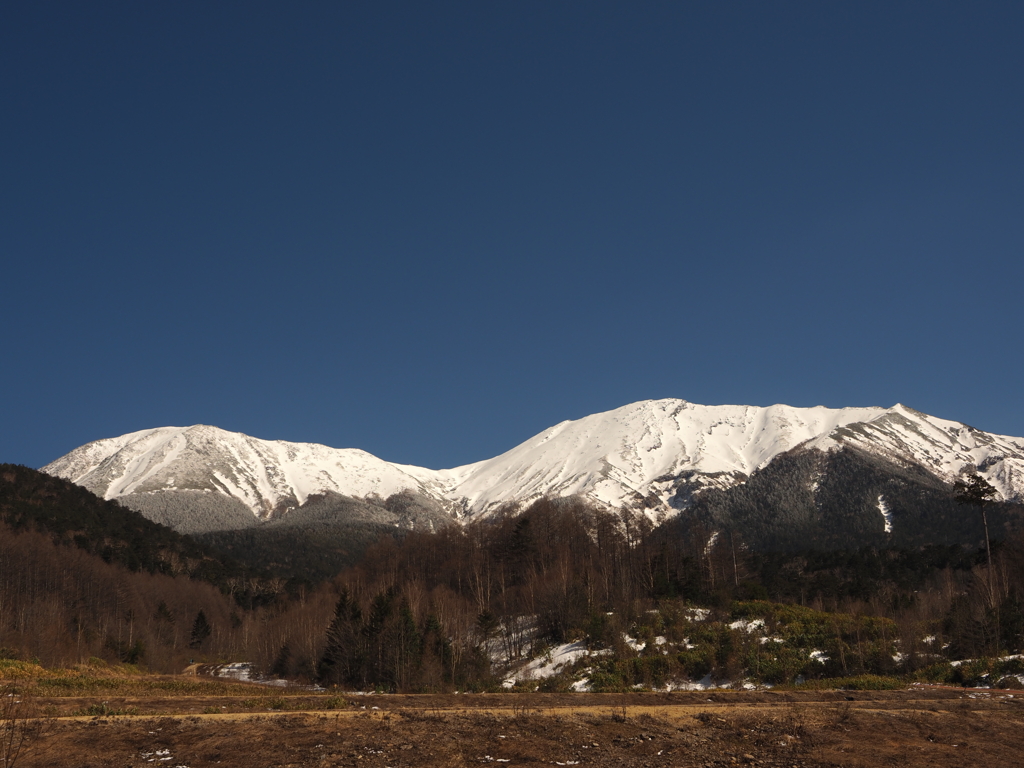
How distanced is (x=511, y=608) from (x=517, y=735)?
58.5m

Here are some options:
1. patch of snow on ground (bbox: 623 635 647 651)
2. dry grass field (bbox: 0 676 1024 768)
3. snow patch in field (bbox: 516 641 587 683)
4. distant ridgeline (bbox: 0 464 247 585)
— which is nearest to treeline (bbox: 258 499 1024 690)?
patch of snow on ground (bbox: 623 635 647 651)

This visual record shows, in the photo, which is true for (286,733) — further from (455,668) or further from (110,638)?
(110,638)

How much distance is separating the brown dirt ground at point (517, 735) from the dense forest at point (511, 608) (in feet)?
71.0

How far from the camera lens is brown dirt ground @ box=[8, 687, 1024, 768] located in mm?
16891

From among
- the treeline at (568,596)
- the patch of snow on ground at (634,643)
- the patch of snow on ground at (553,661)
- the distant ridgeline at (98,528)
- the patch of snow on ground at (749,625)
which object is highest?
the distant ridgeline at (98,528)

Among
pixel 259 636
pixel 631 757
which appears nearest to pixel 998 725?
pixel 631 757

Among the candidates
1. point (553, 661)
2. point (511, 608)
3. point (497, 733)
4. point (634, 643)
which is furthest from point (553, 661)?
point (497, 733)

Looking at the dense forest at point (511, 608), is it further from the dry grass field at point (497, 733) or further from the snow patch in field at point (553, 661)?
the dry grass field at point (497, 733)

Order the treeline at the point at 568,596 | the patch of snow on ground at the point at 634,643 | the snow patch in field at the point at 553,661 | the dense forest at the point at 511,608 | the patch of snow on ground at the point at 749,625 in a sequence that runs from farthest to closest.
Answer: the patch of snow on ground at the point at 749,625
the patch of snow on ground at the point at 634,643
the snow patch in field at the point at 553,661
the treeline at the point at 568,596
the dense forest at the point at 511,608

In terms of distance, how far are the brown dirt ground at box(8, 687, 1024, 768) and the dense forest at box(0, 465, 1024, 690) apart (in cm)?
2165

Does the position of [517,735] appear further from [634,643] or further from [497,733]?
[634,643]

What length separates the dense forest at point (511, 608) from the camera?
51.1 m

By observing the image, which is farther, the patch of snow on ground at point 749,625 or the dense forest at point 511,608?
the patch of snow on ground at point 749,625

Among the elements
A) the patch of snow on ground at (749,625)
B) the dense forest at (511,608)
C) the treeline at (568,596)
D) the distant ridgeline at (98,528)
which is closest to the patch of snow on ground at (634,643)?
the dense forest at (511,608)
